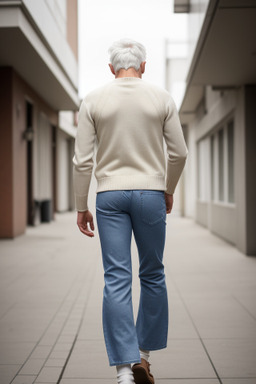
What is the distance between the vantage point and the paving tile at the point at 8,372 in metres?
2.94

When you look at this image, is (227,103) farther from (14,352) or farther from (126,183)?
(126,183)

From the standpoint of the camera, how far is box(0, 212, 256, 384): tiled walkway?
308 centimetres

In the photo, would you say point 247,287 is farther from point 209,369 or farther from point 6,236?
point 6,236

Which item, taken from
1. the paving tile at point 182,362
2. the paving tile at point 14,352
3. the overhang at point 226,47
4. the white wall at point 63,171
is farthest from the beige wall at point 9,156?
the white wall at point 63,171

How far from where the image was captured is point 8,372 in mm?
3068

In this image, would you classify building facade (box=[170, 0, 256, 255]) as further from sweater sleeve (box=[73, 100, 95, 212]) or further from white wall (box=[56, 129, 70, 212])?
white wall (box=[56, 129, 70, 212])

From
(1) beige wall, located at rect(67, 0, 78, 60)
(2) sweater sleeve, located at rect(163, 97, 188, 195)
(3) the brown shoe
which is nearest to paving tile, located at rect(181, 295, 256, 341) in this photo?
(3) the brown shoe

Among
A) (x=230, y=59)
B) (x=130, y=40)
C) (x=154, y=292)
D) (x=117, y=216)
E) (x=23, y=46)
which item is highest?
(x=23, y=46)

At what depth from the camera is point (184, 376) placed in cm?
298

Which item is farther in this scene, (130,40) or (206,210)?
(206,210)

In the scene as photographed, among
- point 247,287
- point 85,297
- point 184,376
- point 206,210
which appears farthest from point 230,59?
point 206,210

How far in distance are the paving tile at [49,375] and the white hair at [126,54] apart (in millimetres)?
1774

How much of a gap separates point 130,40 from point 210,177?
37.8 feet

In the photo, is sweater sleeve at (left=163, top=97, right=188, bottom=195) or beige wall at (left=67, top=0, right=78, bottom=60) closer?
sweater sleeve at (left=163, top=97, right=188, bottom=195)
